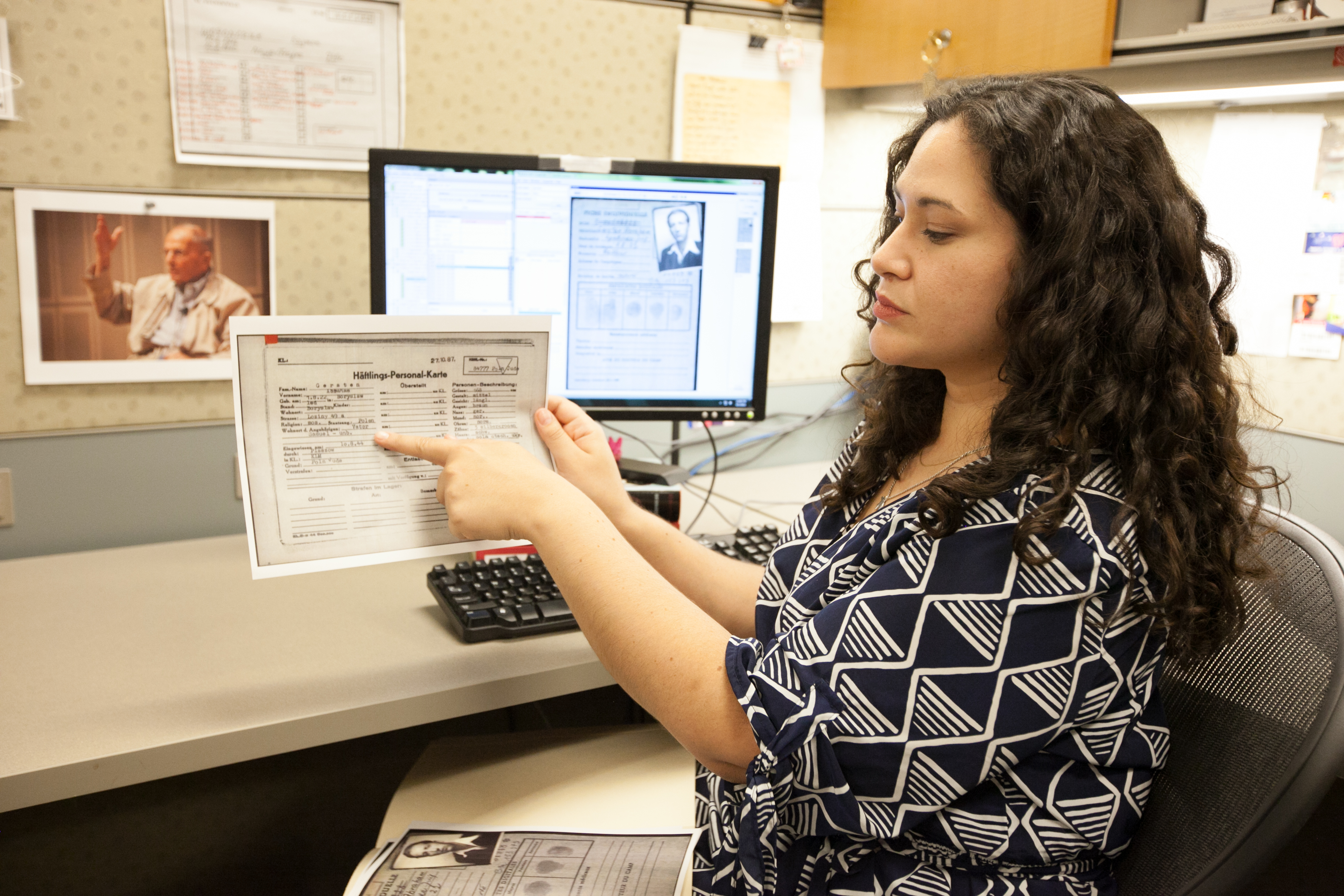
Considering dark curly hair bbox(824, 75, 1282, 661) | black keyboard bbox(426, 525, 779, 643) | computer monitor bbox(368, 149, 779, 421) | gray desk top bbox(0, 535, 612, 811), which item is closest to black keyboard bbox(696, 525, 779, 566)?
black keyboard bbox(426, 525, 779, 643)

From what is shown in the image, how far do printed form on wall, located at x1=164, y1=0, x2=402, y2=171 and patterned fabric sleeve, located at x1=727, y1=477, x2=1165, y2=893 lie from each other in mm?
969

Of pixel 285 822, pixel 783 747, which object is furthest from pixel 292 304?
pixel 783 747

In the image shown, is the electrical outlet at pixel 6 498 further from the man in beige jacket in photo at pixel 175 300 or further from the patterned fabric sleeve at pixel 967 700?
the patterned fabric sleeve at pixel 967 700

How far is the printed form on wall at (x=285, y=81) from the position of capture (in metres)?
1.21

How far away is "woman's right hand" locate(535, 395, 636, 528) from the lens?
3.10 ft

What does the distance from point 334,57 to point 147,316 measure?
1.34 ft

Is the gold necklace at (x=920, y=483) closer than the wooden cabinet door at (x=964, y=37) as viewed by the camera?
Yes

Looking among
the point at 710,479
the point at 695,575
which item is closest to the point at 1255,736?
the point at 695,575

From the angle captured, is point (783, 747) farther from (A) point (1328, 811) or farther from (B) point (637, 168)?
(A) point (1328, 811)

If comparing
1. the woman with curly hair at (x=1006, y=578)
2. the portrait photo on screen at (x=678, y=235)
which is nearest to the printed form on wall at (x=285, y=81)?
the portrait photo on screen at (x=678, y=235)

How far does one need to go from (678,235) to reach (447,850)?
78 cm

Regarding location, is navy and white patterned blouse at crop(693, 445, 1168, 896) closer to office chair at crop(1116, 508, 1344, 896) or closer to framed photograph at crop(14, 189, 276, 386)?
office chair at crop(1116, 508, 1344, 896)

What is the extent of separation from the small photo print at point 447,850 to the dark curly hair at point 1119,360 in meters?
0.50

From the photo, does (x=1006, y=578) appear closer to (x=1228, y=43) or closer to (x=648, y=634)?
(x=648, y=634)
